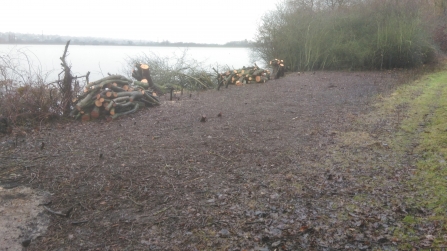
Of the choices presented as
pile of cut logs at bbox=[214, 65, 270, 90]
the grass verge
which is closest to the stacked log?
pile of cut logs at bbox=[214, 65, 270, 90]

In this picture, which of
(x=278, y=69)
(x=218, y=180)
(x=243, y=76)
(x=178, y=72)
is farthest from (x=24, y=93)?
(x=278, y=69)

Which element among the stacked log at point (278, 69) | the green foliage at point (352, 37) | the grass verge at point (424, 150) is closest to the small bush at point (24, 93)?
the grass verge at point (424, 150)

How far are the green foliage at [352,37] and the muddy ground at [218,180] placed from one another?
29.9 feet

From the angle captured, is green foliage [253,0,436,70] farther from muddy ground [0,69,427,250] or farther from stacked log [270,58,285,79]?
muddy ground [0,69,427,250]

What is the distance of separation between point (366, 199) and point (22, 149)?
481 cm

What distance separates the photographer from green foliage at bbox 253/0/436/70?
1511cm

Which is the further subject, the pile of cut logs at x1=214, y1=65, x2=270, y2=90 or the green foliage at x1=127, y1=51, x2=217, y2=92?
the pile of cut logs at x1=214, y1=65, x2=270, y2=90

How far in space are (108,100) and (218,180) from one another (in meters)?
4.17

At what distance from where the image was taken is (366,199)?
3.60m

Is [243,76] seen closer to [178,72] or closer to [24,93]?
[178,72]

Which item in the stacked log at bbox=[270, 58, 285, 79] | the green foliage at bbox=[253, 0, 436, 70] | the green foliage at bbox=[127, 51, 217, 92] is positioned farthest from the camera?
the green foliage at bbox=[253, 0, 436, 70]

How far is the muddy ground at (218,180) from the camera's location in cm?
309

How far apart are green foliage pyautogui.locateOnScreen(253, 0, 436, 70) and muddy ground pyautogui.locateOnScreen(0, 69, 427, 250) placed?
9.12 m

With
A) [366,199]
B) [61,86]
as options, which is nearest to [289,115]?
[366,199]
